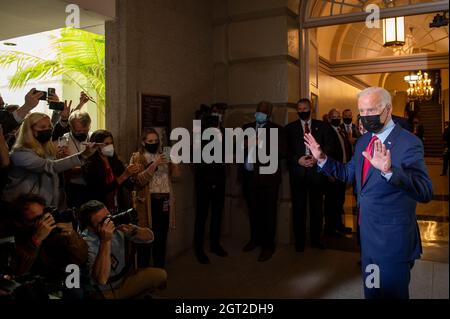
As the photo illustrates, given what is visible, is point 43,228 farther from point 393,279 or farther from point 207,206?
point 207,206

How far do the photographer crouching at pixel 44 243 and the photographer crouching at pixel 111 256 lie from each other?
0.30ft

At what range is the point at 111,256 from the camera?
10.9 feet

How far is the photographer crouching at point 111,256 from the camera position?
304 centimetres

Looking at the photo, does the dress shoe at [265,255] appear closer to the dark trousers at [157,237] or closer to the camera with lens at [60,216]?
the dark trousers at [157,237]

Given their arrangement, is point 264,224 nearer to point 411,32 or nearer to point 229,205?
point 229,205

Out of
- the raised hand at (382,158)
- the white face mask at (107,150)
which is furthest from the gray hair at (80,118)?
the raised hand at (382,158)

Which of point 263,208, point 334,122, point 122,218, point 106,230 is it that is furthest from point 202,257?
point 334,122

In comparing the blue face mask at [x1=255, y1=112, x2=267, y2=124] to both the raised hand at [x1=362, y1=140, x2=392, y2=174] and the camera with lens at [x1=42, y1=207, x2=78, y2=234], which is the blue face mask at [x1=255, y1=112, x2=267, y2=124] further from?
the raised hand at [x1=362, y1=140, x2=392, y2=174]

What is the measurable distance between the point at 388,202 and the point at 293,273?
215cm

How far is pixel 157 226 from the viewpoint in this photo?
4426mm

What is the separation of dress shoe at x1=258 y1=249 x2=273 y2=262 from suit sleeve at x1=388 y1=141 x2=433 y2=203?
2743mm

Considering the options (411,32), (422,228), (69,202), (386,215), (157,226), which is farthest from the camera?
(411,32)
